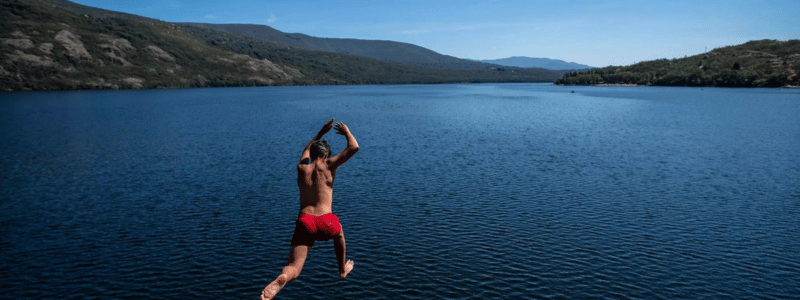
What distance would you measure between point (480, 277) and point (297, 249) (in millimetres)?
10894

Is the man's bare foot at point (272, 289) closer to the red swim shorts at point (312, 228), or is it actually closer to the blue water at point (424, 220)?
the red swim shorts at point (312, 228)

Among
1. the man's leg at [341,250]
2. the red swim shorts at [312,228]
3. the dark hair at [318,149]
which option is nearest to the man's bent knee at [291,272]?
the red swim shorts at [312,228]

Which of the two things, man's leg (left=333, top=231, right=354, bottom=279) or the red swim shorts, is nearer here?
the red swim shorts

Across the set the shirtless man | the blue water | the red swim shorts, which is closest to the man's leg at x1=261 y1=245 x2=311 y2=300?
the shirtless man

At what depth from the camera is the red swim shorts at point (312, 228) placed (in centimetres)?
956

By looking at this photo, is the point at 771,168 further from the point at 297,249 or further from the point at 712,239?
the point at 297,249

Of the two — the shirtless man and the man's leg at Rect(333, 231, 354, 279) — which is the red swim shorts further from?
the man's leg at Rect(333, 231, 354, 279)

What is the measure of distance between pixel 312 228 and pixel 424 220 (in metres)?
16.9

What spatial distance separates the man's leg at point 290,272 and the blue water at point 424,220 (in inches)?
336

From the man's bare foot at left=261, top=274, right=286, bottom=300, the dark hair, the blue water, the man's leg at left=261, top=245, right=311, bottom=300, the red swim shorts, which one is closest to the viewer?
the man's bare foot at left=261, top=274, right=286, bottom=300

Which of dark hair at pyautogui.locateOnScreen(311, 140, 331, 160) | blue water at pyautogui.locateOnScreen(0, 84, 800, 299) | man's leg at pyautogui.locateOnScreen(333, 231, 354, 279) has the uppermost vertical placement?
dark hair at pyautogui.locateOnScreen(311, 140, 331, 160)

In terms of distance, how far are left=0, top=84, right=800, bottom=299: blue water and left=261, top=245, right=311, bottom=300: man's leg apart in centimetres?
852

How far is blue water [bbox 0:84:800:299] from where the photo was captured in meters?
18.5

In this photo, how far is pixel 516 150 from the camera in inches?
1973
